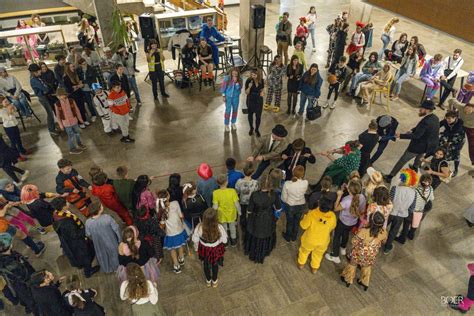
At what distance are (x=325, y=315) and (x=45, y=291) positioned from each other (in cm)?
Result: 314

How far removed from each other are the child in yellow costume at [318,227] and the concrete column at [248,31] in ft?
22.9

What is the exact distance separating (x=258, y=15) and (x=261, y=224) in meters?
6.83

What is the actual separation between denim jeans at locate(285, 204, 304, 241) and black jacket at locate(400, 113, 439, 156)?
239 centimetres

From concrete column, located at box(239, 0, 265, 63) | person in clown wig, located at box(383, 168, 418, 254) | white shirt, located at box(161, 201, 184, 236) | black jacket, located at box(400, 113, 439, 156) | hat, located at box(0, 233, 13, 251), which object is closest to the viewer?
hat, located at box(0, 233, 13, 251)

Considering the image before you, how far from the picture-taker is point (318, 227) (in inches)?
155

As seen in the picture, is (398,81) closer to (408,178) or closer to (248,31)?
(248,31)


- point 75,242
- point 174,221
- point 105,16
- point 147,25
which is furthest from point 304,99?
point 105,16

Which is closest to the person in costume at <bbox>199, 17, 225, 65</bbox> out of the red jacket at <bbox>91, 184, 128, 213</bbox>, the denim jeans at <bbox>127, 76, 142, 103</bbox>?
the denim jeans at <bbox>127, 76, 142, 103</bbox>

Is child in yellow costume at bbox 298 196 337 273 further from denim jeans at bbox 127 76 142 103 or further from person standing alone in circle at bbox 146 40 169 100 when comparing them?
denim jeans at bbox 127 76 142 103

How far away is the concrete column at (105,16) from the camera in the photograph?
8.98 meters

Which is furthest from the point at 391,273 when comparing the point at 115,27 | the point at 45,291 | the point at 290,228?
the point at 115,27

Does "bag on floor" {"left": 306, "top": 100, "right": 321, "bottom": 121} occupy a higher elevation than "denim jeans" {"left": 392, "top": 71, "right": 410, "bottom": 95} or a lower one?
lower

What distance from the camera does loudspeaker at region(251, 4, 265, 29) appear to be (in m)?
8.98

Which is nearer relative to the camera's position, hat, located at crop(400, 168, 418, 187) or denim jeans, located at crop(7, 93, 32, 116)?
hat, located at crop(400, 168, 418, 187)
